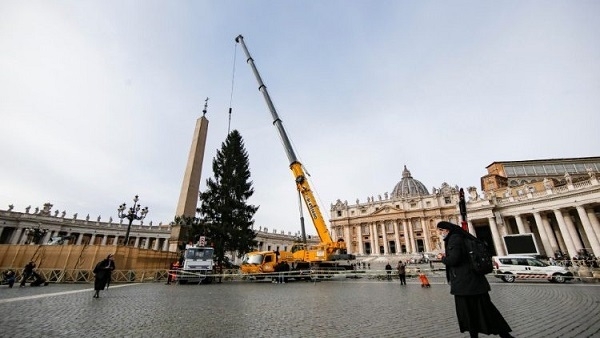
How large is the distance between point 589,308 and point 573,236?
3494 cm

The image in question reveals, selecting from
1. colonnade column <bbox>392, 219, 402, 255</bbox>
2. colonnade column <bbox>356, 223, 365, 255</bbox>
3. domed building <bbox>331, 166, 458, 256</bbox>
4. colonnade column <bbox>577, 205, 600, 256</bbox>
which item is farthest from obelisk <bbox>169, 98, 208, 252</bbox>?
colonnade column <bbox>392, 219, 402, 255</bbox>

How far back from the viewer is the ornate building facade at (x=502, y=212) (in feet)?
100

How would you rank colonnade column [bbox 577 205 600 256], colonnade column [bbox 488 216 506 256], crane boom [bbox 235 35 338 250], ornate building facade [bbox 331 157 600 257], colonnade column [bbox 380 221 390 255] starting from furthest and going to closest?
colonnade column [bbox 380 221 390 255] < colonnade column [bbox 488 216 506 256] < ornate building facade [bbox 331 157 600 257] < colonnade column [bbox 577 205 600 256] < crane boom [bbox 235 35 338 250]

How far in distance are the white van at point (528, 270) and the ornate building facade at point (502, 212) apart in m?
20.8

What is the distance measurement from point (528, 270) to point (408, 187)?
82.9 metres

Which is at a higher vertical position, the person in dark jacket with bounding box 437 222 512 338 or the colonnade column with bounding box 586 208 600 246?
the colonnade column with bounding box 586 208 600 246

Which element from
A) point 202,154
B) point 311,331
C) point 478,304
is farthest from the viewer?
point 202,154

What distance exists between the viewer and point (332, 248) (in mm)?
19531

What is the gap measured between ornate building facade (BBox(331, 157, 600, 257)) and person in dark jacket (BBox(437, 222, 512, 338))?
37102 mm

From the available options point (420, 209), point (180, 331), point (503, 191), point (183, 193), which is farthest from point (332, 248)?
point (420, 209)

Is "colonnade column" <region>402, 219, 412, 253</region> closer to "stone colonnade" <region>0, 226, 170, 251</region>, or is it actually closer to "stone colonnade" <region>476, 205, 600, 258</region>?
"stone colonnade" <region>476, 205, 600, 258</region>

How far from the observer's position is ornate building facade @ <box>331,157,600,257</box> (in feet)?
100

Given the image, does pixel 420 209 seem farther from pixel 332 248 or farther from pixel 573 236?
pixel 332 248

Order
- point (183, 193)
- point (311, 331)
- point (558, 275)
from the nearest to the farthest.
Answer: point (311, 331)
point (558, 275)
point (183, 193)
